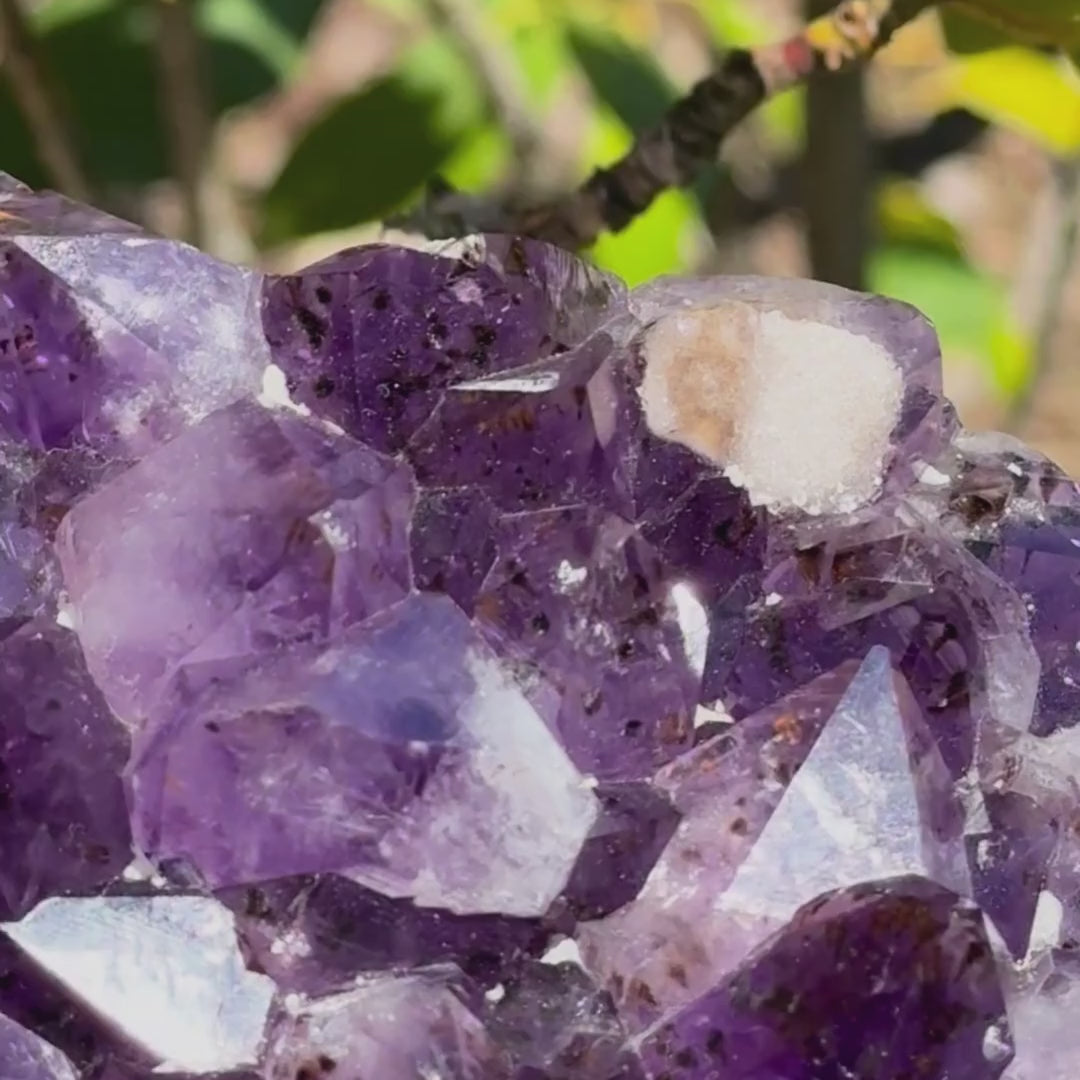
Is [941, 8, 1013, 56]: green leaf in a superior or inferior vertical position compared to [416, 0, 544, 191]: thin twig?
superior

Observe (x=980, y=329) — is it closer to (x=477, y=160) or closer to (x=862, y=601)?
(x=477, y=160)

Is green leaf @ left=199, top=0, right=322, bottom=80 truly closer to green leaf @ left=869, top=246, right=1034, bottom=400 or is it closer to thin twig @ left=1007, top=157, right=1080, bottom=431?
green leaf @ left=869, top=246, right=1034, bottom=400

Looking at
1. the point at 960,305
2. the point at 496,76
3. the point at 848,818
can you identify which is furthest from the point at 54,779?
the point at 960,305

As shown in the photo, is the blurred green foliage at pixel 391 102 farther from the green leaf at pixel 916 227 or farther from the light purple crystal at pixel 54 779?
the light purple crystal at pixel 54 779

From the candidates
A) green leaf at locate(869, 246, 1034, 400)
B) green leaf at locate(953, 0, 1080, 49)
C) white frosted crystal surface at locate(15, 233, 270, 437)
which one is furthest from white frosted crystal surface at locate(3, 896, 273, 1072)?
green leaf at locate(869, 246, 1034, 400)

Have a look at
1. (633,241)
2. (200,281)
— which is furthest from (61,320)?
(633,241)

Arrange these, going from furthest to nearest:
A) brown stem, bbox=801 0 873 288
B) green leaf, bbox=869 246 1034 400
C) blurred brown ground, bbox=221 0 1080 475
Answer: blurred brown ground, bbox=221 0 1080 475 → green leaf, bbox=869 246 1034 400 → brown stem, bbox=801 0 873 288

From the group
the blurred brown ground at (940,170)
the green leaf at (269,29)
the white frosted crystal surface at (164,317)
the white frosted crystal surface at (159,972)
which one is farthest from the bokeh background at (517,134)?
the blurred brown ground at (940,170)
